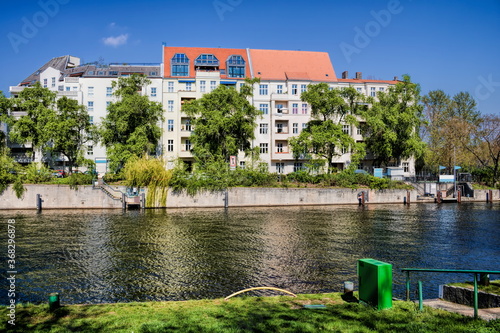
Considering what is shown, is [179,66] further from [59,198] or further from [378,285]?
[378,285]

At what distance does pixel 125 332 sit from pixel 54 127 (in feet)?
182

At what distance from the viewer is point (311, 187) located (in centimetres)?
6072

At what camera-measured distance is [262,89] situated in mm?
72938

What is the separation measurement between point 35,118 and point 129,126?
14555mm

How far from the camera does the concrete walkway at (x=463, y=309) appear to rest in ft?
33.5

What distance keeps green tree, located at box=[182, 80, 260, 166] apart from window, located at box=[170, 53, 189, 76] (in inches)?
541

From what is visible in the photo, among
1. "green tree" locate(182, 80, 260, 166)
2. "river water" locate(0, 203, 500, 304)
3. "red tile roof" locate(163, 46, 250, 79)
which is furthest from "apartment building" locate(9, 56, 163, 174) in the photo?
"river water" locate(0, 203, 500, 304)

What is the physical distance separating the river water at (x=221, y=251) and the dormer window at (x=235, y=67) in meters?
37.8

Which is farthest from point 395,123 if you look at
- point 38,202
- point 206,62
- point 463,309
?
point 463,309

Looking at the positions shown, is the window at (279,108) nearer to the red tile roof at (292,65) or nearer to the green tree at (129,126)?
the red tile roof at (292,65)

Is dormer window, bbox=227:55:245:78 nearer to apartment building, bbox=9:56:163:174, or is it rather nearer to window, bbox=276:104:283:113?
window, bbox=276:104:283:113

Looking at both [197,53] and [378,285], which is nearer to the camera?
[378,285]

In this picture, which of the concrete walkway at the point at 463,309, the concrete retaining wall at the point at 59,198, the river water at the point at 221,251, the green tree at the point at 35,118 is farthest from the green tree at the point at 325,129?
the concrete walkway at the point at 463,309

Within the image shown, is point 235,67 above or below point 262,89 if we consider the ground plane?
above
